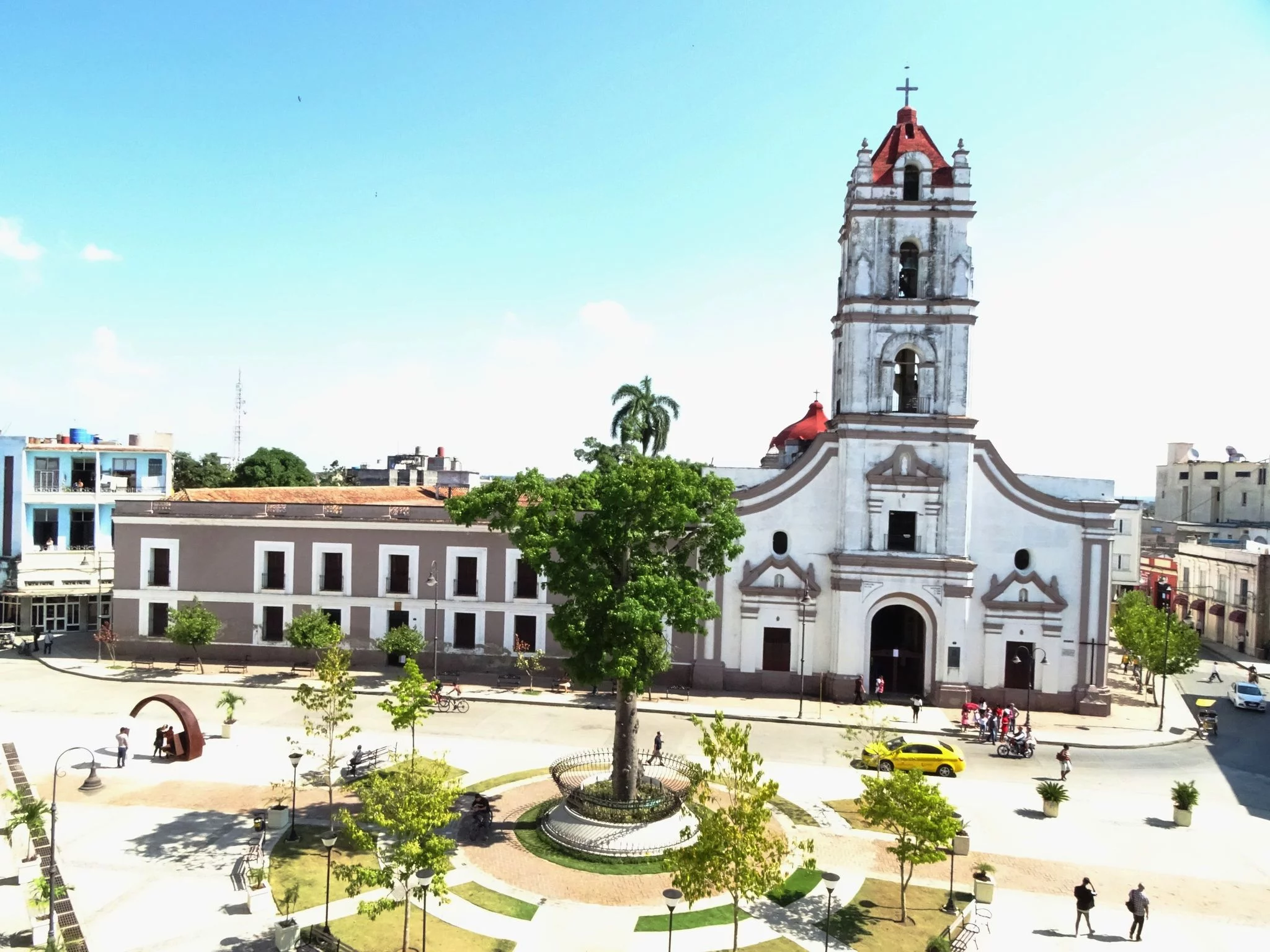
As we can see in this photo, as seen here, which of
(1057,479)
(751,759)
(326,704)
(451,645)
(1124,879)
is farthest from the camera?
(451,645)

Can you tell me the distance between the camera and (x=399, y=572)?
1521 inches

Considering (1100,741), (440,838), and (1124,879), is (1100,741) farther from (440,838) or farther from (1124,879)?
(440,838)

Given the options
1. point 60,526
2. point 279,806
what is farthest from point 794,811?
point 60,526

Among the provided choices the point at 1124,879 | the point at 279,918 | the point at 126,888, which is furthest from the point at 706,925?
the point at 126,888

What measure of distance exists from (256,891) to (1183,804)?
2409 cm

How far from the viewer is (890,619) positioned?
37031 millimetres

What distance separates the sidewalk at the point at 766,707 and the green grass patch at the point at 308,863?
33.7 ft

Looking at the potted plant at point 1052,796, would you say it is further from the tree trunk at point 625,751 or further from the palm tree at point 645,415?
the palm tree at point 645,415

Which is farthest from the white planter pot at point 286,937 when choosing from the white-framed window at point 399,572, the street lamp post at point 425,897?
the white-framed window at point 399,572

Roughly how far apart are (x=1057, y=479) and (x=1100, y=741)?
1077 centimetres

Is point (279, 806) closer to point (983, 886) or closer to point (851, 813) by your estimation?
point (851, 813)

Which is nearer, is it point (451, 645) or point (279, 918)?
point (279, 918)

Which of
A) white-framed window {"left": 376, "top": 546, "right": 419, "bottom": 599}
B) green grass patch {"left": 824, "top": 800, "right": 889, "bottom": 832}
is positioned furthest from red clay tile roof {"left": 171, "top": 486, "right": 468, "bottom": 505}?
green grass patch {"left": 824, "top": 800, "right": 889, "bottom": 832}

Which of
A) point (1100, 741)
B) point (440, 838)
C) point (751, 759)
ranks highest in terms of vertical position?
point (751, 759)
